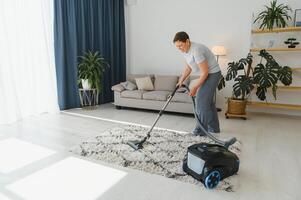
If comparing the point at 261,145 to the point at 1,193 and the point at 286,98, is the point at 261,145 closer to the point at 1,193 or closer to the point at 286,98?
the point at 286,98

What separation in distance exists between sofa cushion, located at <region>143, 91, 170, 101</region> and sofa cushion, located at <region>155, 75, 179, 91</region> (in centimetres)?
26

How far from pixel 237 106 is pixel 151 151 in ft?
7.46

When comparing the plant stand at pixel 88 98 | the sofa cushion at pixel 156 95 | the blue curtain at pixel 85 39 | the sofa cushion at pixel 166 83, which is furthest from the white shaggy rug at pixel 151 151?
the blue curtain at pixel 85 39

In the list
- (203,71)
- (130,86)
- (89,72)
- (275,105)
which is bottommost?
(275,105)

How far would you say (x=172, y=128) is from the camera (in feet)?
12.1

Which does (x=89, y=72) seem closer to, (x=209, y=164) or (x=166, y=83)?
(x=166, y=83)

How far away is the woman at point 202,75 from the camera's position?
2.89 meters

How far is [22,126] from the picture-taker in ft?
12.1

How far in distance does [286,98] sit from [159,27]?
3.26 m

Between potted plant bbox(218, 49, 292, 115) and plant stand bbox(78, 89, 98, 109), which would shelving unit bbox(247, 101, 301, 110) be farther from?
plant stand bbox(78, 89, 98, 109)

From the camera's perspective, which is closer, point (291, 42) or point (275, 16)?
point (275, 16)

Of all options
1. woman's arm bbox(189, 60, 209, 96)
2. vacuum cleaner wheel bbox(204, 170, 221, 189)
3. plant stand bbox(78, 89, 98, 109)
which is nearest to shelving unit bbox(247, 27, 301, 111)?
woman's arm bbox(189, 60, 209, 96)

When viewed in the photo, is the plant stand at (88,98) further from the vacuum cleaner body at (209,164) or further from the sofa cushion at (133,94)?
the vacuum cleaner body at (209,164)

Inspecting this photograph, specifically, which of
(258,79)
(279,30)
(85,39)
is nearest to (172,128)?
(258,79)
